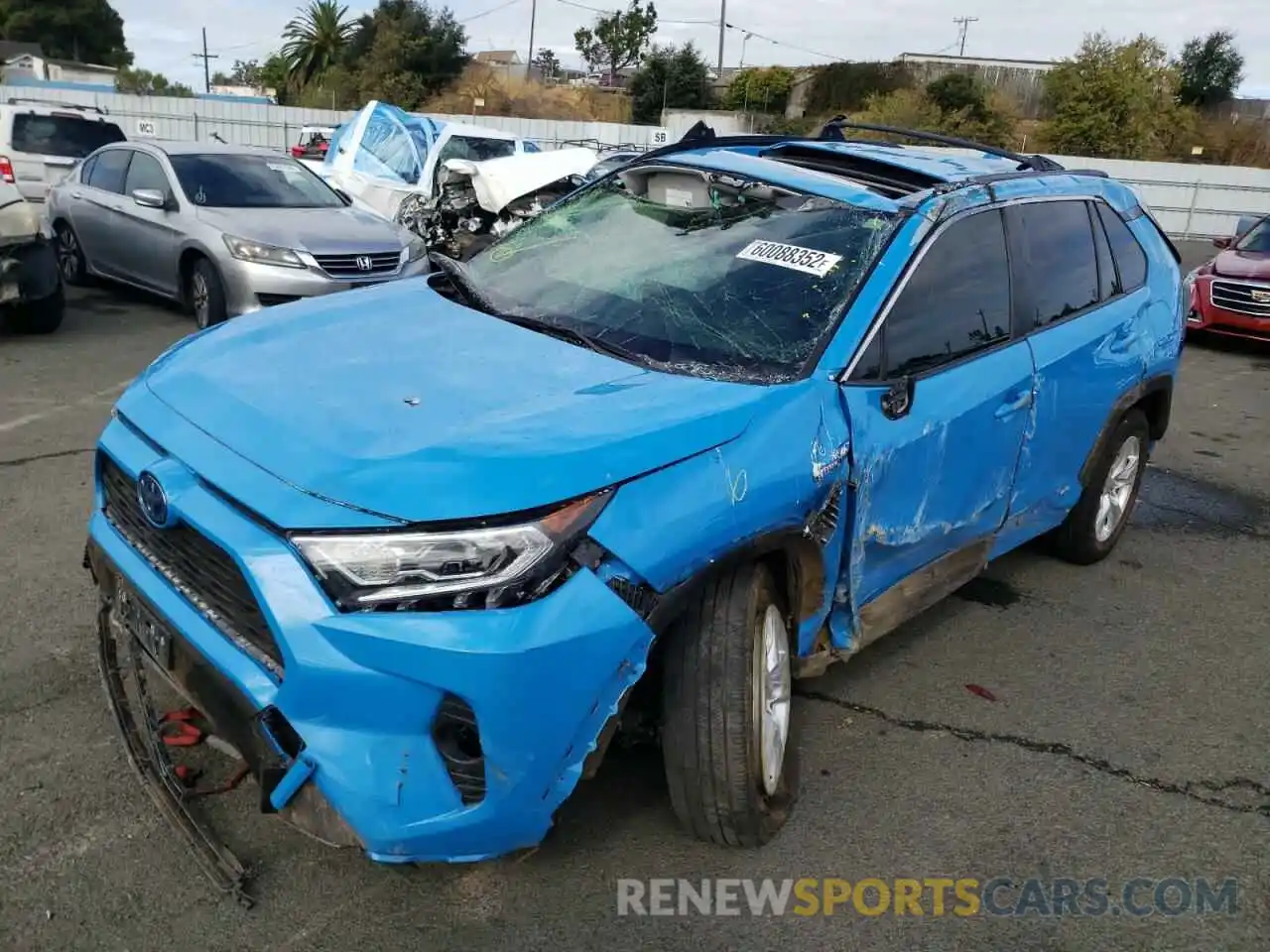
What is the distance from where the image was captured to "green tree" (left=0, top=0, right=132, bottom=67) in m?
75.2

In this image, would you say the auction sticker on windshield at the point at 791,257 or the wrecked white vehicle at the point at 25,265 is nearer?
the auction sticker on windshield at the point at 791,257

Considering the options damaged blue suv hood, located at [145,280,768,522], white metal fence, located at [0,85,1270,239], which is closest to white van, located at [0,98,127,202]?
white metal fence, located at [0,85,1270,239]

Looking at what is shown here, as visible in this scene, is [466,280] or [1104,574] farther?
[1104,574]

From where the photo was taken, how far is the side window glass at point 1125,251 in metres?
4.73

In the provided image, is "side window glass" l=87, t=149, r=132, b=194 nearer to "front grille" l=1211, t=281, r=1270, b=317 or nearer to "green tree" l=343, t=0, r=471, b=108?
"front grille" l=1211, t=281, r=1270, b=317

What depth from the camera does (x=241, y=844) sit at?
9.00ft

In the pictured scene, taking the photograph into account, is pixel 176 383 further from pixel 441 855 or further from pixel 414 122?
pixel 414 122

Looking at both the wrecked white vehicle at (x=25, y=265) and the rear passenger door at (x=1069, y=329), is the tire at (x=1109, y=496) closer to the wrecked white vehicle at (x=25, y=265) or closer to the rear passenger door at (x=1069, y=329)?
the rear passenger door at (x=1069, y=329)

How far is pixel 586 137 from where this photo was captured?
106ft

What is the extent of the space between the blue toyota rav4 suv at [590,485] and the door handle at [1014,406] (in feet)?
0.08

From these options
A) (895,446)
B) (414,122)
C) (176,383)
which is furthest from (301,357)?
(414,122)

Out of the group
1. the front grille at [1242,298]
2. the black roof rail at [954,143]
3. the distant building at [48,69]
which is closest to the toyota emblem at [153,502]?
the black roof rail at [954,143]

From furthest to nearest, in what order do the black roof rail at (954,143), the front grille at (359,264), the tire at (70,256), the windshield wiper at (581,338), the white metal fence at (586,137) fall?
the white metal fence at (586,137) < the tire at (70,256) < the front grille at (359,264) < the black roof rail at (954,143) < the windshield wiper at (581,338)

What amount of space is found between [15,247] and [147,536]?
6.34 meters
